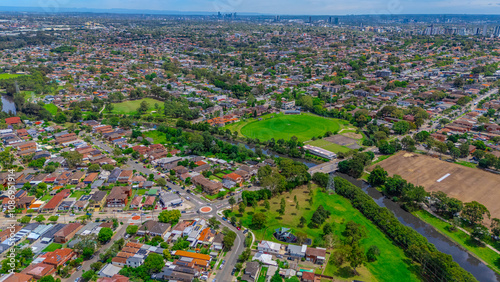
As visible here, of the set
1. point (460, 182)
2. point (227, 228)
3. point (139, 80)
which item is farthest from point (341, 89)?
point (227, 228)

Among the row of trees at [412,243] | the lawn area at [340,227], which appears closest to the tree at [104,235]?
the lawn area at [340,227]

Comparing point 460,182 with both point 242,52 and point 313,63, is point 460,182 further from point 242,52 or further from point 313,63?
point 242,52

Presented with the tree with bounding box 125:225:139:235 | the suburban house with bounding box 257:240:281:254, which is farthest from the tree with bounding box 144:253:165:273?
the suburban house with bounding box 257:240:281:254

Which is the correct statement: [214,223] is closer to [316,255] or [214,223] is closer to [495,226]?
[316,255]

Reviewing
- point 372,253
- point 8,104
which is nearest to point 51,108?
point 8,104

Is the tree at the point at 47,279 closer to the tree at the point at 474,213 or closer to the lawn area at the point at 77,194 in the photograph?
the lawn area at the point at 77,194

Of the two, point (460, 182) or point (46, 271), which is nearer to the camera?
point (46, 271)
